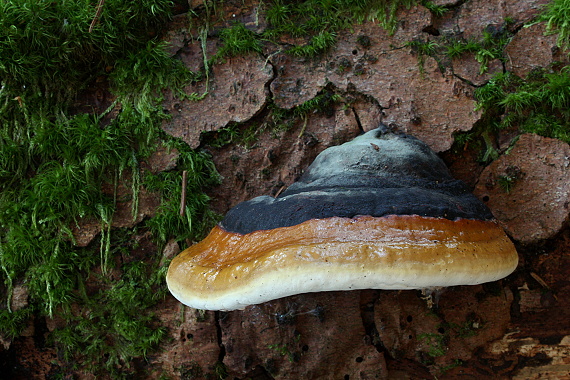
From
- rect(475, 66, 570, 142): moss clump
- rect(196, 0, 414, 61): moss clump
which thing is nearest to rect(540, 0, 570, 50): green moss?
rect(475, 66, 570, 142): moss clump

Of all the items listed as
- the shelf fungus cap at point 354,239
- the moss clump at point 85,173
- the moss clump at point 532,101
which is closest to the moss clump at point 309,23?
the moss clump at point 85,173

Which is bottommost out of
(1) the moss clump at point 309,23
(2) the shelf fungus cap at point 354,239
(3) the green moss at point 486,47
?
(2) the shelf fungus cap at point 354,239

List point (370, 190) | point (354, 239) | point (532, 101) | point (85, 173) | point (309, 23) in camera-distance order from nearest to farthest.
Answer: point (354, 239) → point (370, 190) → point (532, 101) → point (85, 173) → point (309, 23)

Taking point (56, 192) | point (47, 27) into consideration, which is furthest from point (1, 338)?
point (47, 27)

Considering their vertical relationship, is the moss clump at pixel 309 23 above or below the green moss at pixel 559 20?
above

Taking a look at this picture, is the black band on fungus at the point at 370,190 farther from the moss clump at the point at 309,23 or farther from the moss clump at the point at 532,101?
the moss clump at the point at 309,23

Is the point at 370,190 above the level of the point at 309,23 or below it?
below

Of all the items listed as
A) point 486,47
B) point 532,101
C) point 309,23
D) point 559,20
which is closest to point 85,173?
point 309,23

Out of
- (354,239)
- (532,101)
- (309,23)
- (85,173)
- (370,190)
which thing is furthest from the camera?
(309,23)

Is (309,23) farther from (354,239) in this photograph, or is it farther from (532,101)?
(354,239)
